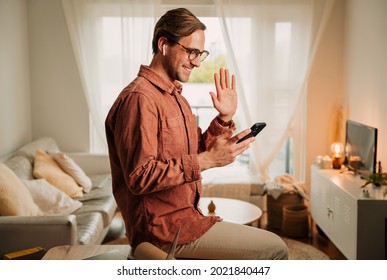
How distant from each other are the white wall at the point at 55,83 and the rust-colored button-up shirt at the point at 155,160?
4.60 ft

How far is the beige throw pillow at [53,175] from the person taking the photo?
9.66 feet

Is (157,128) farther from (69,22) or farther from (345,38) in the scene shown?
(345,38)

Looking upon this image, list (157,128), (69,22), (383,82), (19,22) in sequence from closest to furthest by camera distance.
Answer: (157,128), (19,22), (383,82), (69,22)

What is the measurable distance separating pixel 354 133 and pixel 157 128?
2041 millimetres

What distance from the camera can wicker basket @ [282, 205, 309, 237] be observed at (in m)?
3.06

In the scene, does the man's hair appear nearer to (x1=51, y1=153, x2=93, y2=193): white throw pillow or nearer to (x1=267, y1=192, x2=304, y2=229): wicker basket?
(x1=51, y1=153, x2=93, y2=193): white throw pillow

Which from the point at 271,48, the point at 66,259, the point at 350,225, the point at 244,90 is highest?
the point at 271,48

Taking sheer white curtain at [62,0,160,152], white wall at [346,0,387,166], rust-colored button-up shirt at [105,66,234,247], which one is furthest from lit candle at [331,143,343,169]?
rust-colored button-up shirt at [105,66,234,247]

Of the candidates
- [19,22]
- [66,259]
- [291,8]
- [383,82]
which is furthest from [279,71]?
[66,259]

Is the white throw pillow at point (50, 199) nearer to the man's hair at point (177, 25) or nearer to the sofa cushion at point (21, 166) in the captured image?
the sofa cushion at point (21, 166)

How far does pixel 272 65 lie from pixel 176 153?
2.53m

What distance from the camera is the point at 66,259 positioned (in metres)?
1.41

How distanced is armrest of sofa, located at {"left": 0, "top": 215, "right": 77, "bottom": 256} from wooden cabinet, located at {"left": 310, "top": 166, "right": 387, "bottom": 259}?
123 centimetres

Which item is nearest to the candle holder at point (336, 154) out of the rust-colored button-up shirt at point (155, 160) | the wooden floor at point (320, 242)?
the wooden floor at point (320, 242)
